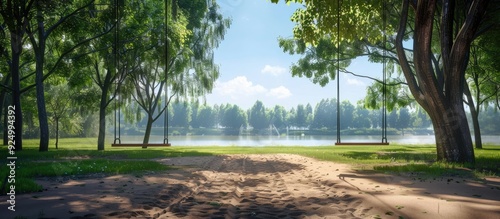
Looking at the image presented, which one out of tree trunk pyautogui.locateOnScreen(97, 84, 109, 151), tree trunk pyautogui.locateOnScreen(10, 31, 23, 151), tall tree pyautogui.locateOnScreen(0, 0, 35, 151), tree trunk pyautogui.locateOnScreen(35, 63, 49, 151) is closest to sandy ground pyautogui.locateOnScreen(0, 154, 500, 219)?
tall tree pyautogui.locateOnScreen(0, 0, 35, 151)

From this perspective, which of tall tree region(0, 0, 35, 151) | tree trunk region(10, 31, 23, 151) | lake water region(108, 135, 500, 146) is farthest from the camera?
lake water region(108, 135, 500, 146)

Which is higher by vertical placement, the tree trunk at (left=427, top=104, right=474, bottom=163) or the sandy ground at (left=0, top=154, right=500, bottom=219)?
the tree trunk at (left=427, top=104, right=474, bottom=163)

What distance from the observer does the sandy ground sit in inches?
222

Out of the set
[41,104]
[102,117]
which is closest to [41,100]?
[41,104]

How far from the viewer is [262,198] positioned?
7.25 metres

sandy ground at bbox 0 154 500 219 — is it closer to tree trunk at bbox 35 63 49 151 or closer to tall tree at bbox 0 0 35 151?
tall tree at bbox 0 0 35 151

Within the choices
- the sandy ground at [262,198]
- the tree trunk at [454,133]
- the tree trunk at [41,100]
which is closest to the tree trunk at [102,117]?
the tree trunk at [41,100]

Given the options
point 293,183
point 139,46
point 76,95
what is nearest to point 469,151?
point 293,183

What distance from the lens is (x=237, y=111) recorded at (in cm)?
12219

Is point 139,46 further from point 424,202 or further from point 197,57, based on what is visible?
point 424,202

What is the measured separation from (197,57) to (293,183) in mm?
23457

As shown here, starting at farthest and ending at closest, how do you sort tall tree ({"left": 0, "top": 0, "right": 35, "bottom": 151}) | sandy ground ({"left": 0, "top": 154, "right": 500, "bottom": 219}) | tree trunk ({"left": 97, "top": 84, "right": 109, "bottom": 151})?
tree trunk ({"left": 97, "top": 84, "right": 109, "bottom": 151}) < tall tree ({"left": 0, "top": 0, "right": 35, "bottom": 151}) < sandy ground ({"left": 0, "top": 154, "right": 500, "bottom": 219})

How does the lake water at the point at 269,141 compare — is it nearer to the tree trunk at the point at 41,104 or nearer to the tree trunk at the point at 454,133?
the tree trunk at the point at 41,104

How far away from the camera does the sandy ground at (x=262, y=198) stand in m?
5.64
